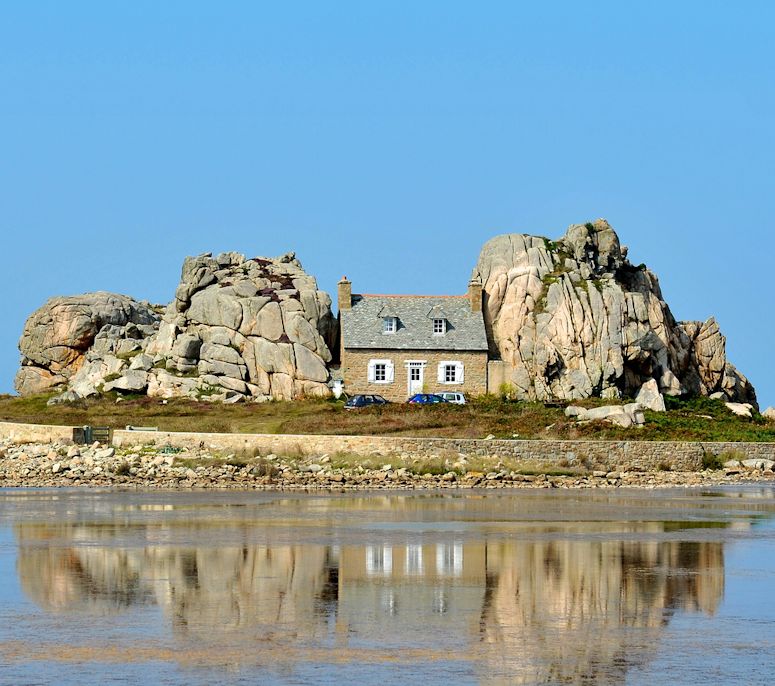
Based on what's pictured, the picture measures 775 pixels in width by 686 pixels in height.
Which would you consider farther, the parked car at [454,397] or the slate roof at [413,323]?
the slate roof at [413,323]

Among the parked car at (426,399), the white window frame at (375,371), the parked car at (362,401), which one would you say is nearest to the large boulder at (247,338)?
the white window frame at (375,371)

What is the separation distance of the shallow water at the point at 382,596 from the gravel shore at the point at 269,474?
1019 cm

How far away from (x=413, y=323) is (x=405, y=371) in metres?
3.10

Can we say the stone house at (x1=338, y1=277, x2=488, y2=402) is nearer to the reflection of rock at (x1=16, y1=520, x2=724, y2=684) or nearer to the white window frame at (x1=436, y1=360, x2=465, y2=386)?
the white window frame at (x1=436, y1=360, x2=465, y2=386)

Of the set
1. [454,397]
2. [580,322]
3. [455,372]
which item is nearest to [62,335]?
[455,372]

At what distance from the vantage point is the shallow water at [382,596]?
15.6m

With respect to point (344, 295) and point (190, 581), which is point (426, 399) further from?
point (190, 581)

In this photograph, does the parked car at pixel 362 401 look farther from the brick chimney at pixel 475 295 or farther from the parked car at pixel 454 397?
the brick chimney at pixel 475 295

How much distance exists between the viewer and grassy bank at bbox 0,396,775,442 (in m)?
56.4

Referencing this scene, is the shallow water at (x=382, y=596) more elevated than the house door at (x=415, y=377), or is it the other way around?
the house door at (x=415, y=377)

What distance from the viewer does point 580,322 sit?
68000 millimetres

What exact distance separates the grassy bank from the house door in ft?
11.5

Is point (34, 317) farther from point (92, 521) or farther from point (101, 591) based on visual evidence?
point (101, 591)

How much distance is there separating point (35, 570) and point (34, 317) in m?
62.5
